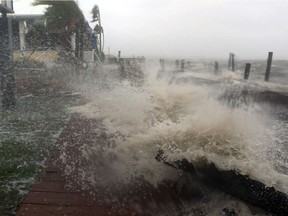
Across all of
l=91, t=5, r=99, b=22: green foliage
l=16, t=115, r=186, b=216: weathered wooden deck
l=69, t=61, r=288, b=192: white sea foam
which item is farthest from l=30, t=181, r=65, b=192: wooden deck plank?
l=91, t=5, r=99, b=22: green foliage

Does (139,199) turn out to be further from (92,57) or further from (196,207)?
(92,57)

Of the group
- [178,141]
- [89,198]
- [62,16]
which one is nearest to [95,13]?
[62,16]

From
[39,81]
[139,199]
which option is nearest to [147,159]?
[139,199]

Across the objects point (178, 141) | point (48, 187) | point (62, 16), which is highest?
point (62, 16)

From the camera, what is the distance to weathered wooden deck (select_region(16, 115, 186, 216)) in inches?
135

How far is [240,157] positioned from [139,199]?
1426mm

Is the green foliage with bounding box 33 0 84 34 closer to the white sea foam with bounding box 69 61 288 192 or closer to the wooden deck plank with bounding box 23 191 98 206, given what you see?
the white sea foam with bounding box 69 61 288 192

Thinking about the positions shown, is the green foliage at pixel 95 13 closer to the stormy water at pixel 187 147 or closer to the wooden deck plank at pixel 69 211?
the stormy water at pixel 187 147

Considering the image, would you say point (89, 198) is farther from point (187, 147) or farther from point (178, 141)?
point (178, 141)

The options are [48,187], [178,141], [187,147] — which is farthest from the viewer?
[178,141]

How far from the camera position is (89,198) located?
365 cm

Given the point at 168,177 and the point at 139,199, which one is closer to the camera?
the point at 139,199

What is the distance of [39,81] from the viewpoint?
13.4 meters

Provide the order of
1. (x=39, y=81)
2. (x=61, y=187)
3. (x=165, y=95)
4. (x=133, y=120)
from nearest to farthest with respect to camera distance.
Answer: (x=61, y=187) < (x=133, y=120) < (x=165, y=95) < (x=39, y=81)
